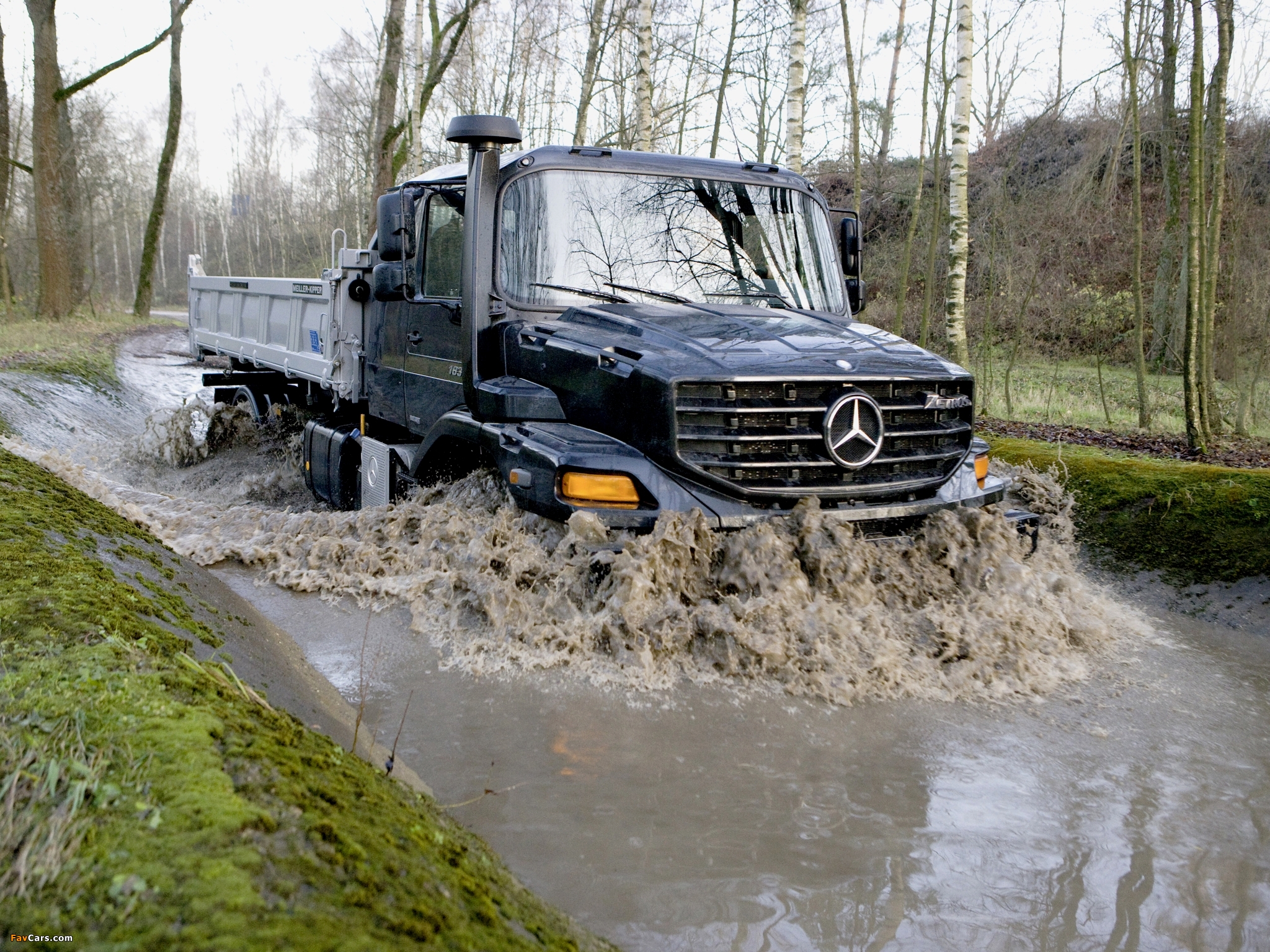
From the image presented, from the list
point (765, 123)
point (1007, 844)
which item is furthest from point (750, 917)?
point (765, 123)

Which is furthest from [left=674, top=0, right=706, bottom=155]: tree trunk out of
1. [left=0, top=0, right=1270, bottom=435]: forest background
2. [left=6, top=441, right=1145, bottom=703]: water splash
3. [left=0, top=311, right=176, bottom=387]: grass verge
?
[left=6, top=441, right=1145, bottom=703]: water splash

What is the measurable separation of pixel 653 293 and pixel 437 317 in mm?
1428

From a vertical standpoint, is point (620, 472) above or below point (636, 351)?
below

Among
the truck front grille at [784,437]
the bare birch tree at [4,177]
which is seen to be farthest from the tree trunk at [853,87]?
the bare birch tree at [4,177]

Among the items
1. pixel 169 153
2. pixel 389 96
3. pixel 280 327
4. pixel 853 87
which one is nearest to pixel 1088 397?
pixel 853 87

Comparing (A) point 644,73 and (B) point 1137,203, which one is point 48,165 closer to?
(A) point 644,73

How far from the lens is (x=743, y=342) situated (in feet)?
16.1

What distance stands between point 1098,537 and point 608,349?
13.3 ft

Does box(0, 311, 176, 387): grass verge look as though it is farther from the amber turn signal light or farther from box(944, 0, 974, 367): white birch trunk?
box(944, 0, 974, 367): white birch trunk

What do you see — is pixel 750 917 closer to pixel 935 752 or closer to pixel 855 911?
pixel 855 911

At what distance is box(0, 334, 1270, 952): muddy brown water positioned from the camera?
2723mm

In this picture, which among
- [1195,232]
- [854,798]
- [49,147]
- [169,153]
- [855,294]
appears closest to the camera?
[854,798]

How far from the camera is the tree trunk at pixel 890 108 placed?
937 inches

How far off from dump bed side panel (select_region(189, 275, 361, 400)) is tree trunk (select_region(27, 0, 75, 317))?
13.3 metres
